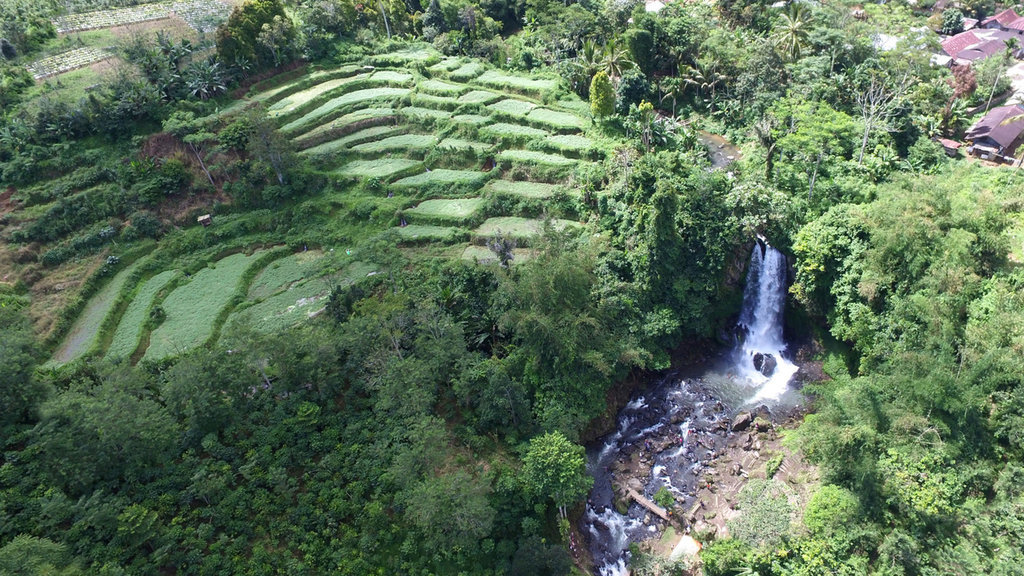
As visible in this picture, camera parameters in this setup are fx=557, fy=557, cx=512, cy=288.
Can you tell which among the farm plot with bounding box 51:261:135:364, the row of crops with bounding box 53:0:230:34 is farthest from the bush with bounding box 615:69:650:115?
the farm plot with bounding box 51:261:135:364

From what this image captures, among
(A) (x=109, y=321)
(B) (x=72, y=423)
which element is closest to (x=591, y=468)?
(B) (x=72, y=423)

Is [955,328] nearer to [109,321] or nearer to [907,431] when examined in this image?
[907,431]

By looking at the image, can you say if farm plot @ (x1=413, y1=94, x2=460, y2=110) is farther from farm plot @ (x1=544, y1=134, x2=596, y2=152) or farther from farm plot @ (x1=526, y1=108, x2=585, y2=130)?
farm plot @ (x1=544, y1=134, x2=596, y2=152)

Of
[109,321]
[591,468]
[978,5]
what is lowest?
[591,468]

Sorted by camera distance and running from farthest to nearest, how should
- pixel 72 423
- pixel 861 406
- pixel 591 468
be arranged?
pixel 591 468 → pixel 861 406 → pixel 72 423

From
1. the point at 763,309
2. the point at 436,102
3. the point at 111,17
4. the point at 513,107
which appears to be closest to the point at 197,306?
the point at 436,102

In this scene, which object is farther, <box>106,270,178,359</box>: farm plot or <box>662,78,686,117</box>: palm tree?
<box>662,78,686,117</box>: palm tree
